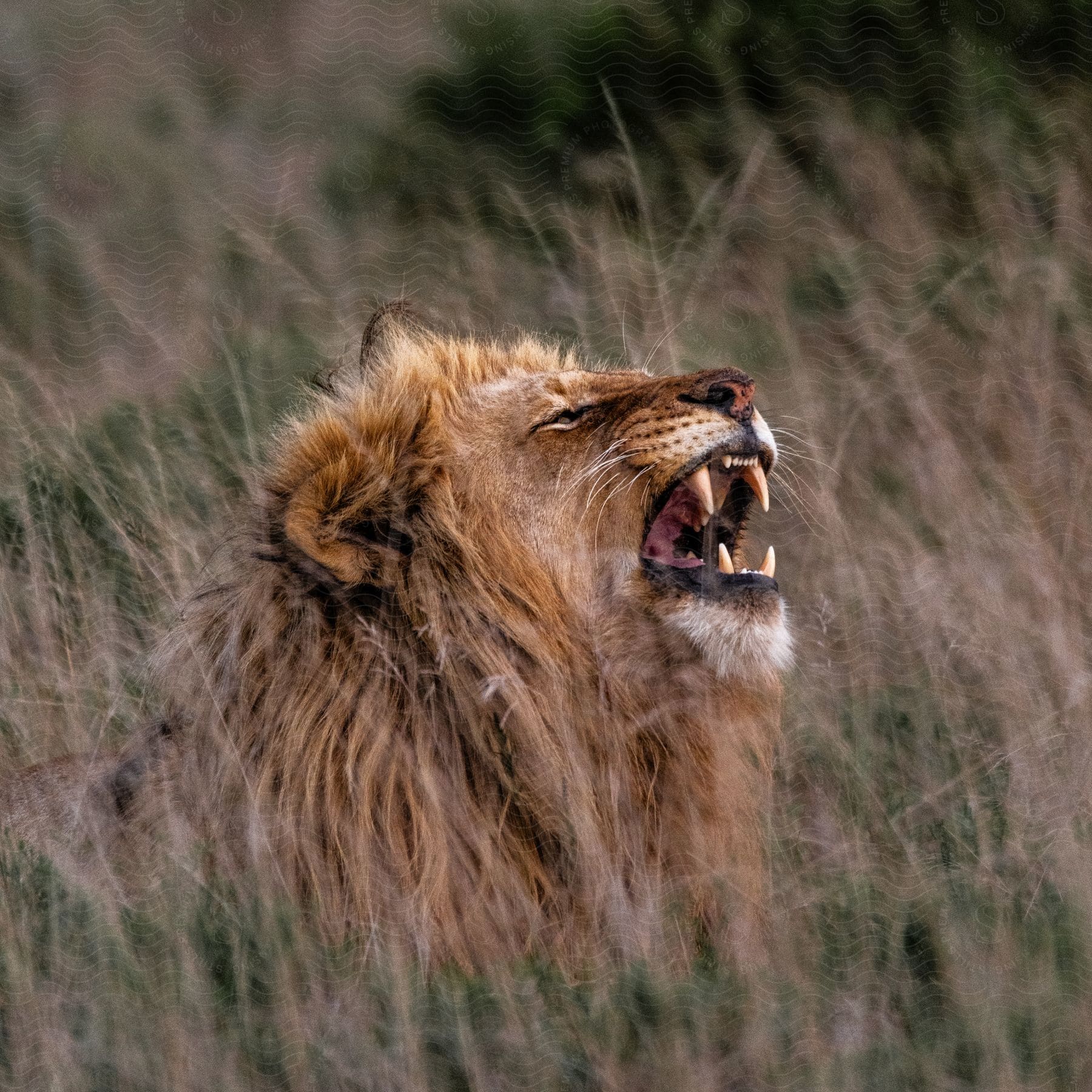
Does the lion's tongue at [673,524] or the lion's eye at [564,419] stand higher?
the lion's eye at [564,419]

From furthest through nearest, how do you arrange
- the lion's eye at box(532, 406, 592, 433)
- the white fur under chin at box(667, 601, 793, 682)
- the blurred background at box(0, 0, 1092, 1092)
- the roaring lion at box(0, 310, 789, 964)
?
the lion's eye at box(532, 406, 592, 433)
the white fur under chin at box(667, 601, 793, 682)
the roaring lion at box(0, 310, 789, 964)
the blurred background at box(0, 0, 1092, 1092)

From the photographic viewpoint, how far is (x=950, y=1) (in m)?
7.09

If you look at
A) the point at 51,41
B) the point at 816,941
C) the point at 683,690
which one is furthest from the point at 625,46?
the point at 816,941

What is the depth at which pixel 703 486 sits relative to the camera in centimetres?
343

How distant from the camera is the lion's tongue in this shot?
3.53 metres

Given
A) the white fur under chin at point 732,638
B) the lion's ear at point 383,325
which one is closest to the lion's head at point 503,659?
the white fur under chin at point 732,638

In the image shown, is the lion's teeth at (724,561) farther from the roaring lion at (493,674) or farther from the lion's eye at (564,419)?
the lion's eye at (564,419)

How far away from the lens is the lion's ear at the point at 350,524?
3.22m

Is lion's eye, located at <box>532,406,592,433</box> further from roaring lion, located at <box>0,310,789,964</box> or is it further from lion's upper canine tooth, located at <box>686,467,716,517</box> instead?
lion's upper canine tooth, located at <box>686,467,716,517</box>

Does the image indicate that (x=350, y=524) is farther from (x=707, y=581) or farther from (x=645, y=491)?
(x=707, y=581)

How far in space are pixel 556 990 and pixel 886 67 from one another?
5.51 m

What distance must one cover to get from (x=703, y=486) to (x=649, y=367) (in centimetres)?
241

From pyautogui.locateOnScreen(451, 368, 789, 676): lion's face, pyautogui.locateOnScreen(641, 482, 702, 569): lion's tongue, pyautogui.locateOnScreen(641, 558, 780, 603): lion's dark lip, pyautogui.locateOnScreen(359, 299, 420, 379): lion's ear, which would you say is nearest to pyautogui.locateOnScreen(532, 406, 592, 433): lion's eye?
pyautogui.locateOnScreen(451, 368, 789, 676): lion's face

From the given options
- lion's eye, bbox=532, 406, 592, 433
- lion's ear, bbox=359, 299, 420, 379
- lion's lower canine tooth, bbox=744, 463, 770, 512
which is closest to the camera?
lion's lower canine tooth, bbox=744, 463, 770, 512
